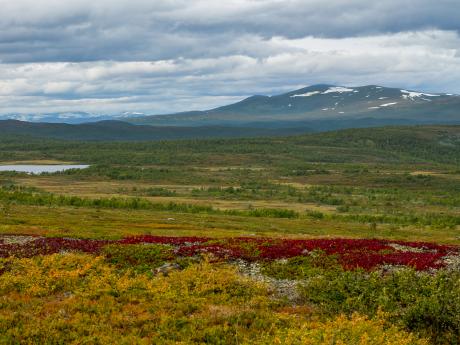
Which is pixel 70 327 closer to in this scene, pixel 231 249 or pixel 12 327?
pixel 12 327

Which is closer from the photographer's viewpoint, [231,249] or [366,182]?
[231,249]

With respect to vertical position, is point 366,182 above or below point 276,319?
below

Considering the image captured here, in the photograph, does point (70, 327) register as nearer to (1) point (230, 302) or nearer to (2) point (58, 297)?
(2) point (58, 297)

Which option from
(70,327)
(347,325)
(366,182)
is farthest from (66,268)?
(366,182)

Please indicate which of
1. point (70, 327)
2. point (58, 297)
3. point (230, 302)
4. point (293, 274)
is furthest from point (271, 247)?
point (70, 327)

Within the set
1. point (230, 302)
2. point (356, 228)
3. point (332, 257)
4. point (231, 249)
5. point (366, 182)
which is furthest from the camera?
point (366, 182)

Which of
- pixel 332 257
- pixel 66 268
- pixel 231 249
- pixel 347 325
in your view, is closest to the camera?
pixel 347 325

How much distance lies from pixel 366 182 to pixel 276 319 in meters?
173

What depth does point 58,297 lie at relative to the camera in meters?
25.8

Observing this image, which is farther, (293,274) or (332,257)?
(332,257)

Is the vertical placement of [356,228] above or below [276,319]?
below

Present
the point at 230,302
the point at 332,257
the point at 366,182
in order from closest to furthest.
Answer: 1. the point at 230,302
2. the point at 332,257
3. the point at 366,182

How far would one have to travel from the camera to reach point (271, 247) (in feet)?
123

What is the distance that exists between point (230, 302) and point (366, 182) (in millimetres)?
169933
